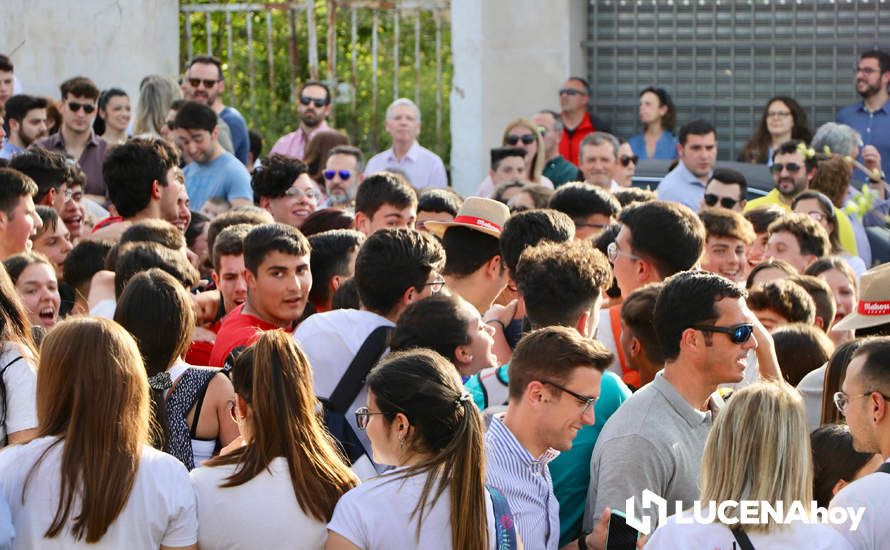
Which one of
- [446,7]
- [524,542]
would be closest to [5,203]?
[524,542]

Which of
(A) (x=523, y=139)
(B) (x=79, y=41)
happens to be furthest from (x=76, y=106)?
(B) (x=79, y=41)

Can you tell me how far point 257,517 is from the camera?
414 cm

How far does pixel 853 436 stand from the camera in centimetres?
454

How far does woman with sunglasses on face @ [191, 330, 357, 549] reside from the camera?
4.15m

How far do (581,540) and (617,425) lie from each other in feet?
1.24

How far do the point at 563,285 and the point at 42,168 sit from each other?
4.16m

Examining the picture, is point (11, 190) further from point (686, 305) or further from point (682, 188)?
point (682, 188)

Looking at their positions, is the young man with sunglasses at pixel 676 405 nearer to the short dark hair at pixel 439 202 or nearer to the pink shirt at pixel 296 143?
the short dark hair at pixel 439 202

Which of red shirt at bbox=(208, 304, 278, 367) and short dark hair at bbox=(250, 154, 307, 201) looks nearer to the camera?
red shirt at bbox=(208, 304, 278, 367)

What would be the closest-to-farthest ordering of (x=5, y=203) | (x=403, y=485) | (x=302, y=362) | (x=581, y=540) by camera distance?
(x=403, y=485) < (x=302, y=362) < (x=581, y=540) < (x=5, y=203)

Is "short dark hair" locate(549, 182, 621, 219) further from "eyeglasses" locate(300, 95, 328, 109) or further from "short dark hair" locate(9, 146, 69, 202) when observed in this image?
"eyeglasses" locate(300, 95, 328, 109)

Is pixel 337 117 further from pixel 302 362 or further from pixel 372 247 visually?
pixel 302 362

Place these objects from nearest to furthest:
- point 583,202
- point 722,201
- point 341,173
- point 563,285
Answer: point 563,285 < point 583,202 < point 722,201 < point 341,173

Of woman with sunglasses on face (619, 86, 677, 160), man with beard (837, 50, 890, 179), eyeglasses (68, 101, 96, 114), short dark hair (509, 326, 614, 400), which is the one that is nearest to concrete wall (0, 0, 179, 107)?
eyeglasses (68, 101, 96, 114)
